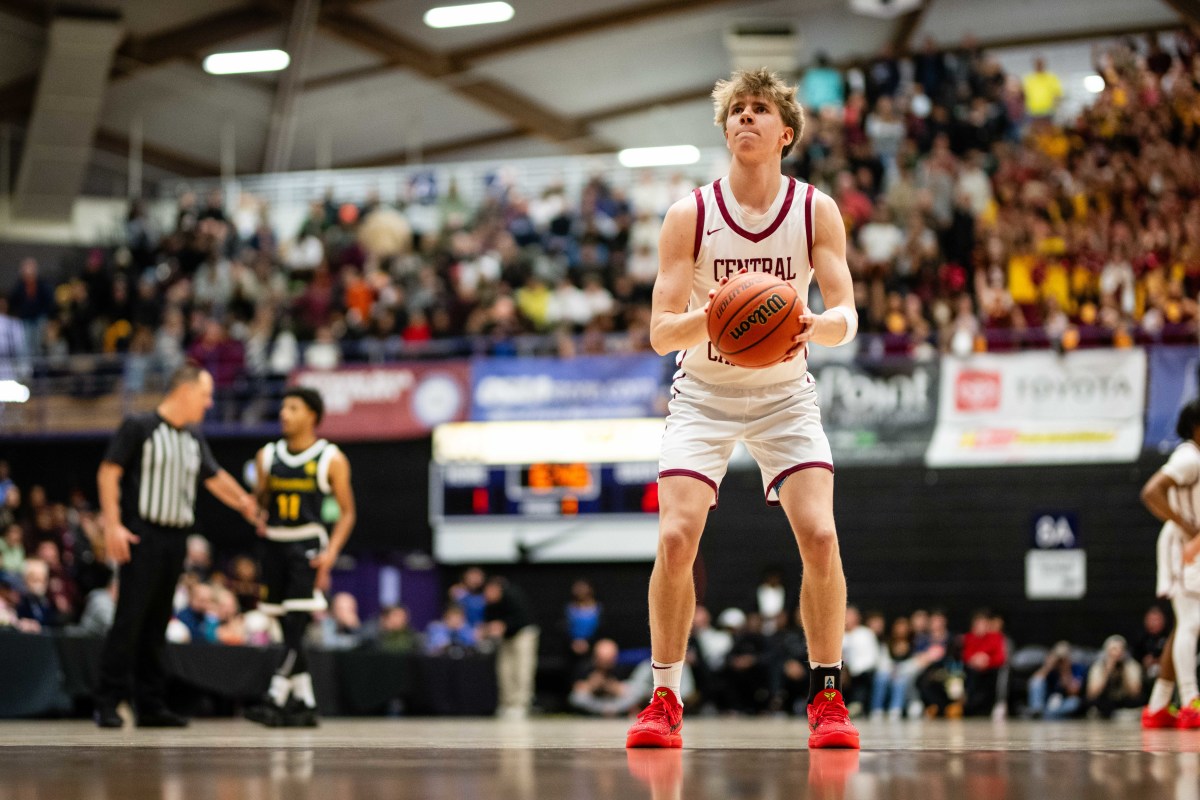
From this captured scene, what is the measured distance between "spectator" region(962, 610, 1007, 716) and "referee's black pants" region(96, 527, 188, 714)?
924 cm

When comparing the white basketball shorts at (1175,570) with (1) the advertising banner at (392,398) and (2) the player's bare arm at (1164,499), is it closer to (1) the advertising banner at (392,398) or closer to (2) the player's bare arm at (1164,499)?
(2) the player's bare arm at (1164,499)

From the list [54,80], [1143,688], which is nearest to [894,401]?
[1143,688]

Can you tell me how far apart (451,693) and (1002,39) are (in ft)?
47.8

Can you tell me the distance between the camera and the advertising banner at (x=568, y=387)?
1689 cm

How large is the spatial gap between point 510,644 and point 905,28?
Result: 1275cm

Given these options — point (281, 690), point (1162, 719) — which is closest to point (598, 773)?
point (281, 690)

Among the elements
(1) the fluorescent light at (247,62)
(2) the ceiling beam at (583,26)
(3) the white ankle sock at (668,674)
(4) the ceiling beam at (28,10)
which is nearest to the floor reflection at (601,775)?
(3) the white ankle sock at (668,674)

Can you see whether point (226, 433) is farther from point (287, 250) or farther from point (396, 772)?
point (396, 772)

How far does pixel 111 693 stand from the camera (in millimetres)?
8305

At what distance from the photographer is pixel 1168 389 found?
1520 centimetres

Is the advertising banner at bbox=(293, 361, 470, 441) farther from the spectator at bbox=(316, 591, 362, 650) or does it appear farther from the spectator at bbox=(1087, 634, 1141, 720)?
the spectator at bbox=(1087, 634, 1141, 720)

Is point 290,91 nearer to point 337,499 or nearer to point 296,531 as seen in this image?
point 337,499

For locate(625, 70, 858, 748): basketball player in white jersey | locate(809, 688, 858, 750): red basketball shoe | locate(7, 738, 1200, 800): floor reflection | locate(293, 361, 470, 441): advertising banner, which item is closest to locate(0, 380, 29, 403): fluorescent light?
locate(293, 361, 470, 441): advertising banner

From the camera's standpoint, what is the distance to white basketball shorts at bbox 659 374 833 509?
17.0 feet
